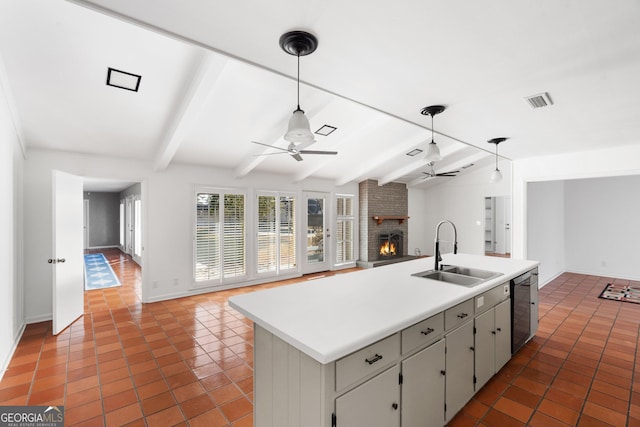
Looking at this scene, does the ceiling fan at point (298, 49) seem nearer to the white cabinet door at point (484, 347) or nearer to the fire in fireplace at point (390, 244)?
the white cabinet door at point (484, 347)

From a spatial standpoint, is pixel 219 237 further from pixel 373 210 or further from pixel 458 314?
pixel 458 314

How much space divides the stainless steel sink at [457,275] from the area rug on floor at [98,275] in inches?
236

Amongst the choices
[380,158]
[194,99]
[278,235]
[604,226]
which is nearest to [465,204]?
[604,226]

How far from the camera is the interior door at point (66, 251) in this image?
3.46m

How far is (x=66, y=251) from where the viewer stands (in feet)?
12.2

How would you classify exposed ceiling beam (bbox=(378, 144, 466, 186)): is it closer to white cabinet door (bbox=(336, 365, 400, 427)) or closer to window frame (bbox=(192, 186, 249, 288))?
window frame (bbox=(192, 186, 249, 288))

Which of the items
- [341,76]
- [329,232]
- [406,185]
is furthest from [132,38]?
[406,185]

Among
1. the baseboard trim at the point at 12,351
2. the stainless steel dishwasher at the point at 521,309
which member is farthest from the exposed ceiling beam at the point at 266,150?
the baseboard trim at the point at 12,351

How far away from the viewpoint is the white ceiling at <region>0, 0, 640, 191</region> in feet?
4.98

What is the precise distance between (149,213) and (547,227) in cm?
762

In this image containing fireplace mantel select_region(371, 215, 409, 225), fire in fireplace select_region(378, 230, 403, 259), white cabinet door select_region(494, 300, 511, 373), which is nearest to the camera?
white cabinet door select_region(494, 300, 511, 373)

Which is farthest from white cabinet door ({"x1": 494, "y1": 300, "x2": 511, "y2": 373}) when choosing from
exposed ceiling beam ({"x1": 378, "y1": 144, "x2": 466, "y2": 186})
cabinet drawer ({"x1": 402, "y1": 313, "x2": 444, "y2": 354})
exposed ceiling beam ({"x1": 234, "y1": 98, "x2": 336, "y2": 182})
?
exposed ceiling beam ({"x1": 378, "y1": 144, "x2": 466, "y2": 186})

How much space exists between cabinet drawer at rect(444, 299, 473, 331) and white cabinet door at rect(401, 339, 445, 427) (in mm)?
137

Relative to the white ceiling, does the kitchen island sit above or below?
below
